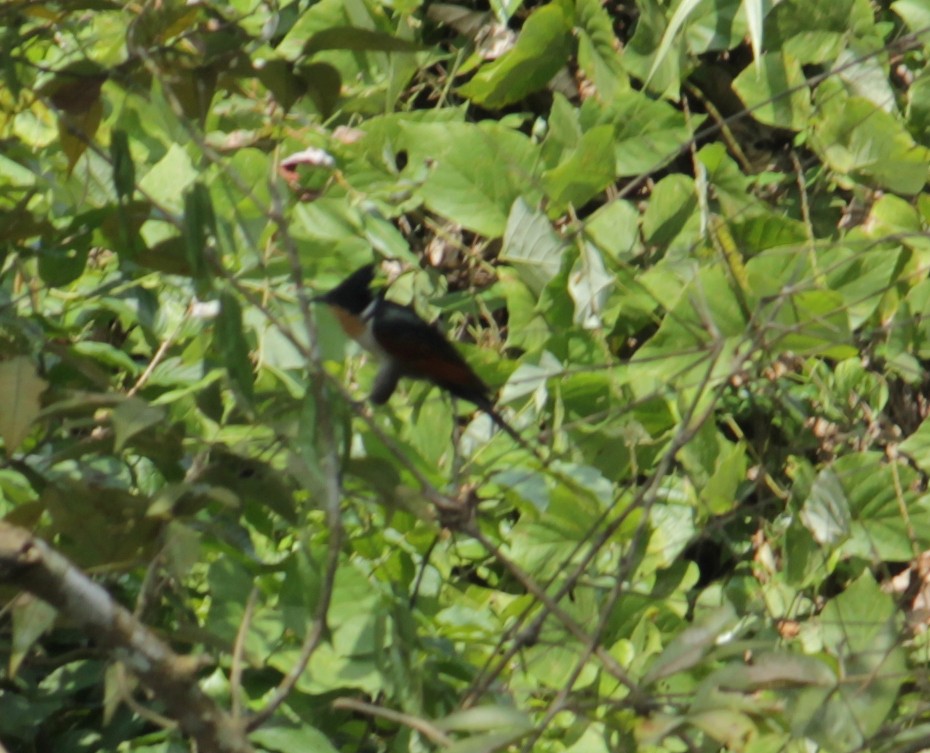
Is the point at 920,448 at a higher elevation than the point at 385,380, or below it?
below

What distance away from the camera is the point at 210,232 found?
138 centimetres

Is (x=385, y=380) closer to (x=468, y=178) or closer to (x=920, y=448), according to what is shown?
(x=468, y=178)

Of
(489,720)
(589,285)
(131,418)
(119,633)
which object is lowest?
(589,285)

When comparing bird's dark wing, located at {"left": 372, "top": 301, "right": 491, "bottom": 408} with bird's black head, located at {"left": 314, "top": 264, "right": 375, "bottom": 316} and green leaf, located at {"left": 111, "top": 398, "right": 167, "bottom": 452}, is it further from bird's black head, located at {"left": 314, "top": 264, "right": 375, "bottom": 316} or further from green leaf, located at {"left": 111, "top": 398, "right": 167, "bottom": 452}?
green leaf, located at {"left": 111, "top": 398, "right": 167, "bottom": 452}

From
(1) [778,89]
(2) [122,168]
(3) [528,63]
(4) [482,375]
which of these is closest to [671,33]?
(1) [778,89]

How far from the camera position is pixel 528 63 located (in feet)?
10.2

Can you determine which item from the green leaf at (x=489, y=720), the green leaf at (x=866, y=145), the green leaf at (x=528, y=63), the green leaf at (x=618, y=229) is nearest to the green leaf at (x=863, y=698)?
the green leaf at (x=489, y=720)

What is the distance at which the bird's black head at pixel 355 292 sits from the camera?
7.23ft

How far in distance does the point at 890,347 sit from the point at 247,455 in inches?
64.6

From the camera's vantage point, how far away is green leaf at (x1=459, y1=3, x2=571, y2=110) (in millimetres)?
3002

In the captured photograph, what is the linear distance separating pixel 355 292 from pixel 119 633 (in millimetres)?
1046

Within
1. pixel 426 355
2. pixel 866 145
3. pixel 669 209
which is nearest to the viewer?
pixel 426 355

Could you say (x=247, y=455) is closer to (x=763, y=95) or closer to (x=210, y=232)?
(x=210, y=232)

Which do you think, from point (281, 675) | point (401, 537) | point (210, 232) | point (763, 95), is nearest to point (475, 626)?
point (401, 537)
